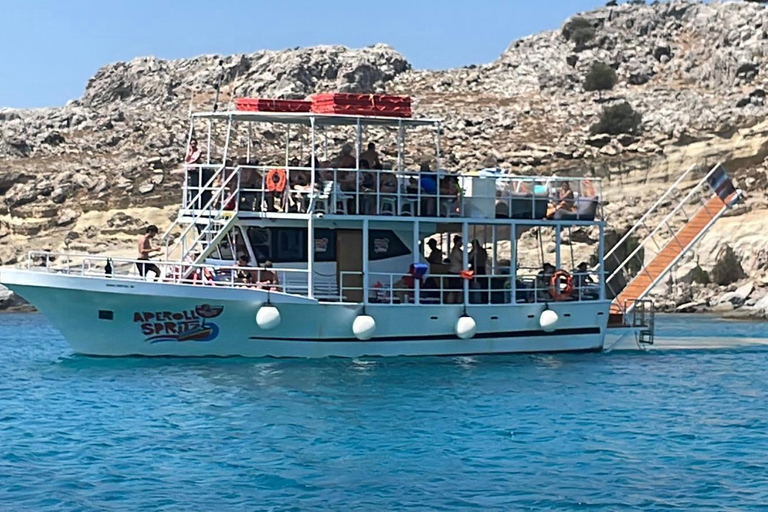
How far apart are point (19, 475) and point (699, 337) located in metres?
24.5

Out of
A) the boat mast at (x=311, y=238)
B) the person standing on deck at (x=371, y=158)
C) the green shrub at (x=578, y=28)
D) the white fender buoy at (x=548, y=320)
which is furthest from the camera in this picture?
the green shrub at (x=578, y=28)

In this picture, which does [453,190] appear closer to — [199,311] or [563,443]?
[199,311]

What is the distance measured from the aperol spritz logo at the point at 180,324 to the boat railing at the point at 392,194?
2325mm

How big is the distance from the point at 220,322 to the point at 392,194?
14.9ft

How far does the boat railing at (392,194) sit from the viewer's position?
2525 cm

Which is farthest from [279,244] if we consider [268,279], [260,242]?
[268,279]

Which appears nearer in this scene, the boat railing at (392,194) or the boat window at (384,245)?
the boat railing at (392,194)

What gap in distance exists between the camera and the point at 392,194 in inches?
1011

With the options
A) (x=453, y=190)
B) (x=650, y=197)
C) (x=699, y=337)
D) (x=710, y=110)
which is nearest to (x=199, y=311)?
(x=453, y=190)

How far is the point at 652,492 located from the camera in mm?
14406

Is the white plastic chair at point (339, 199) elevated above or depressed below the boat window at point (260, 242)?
above

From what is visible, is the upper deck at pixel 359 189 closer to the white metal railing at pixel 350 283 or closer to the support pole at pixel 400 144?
the support pole at pixel 400 144

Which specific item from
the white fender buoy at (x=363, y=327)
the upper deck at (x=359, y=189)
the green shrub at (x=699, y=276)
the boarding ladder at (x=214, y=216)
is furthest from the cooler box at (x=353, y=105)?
the green shrub at (x=699, y=276)

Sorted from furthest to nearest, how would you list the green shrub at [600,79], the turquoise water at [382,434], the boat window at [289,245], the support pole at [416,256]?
the green shrub at [600,79] < the boat window at [289,245] < the support pole at [416,256] < the turquoise water at [382,434]
